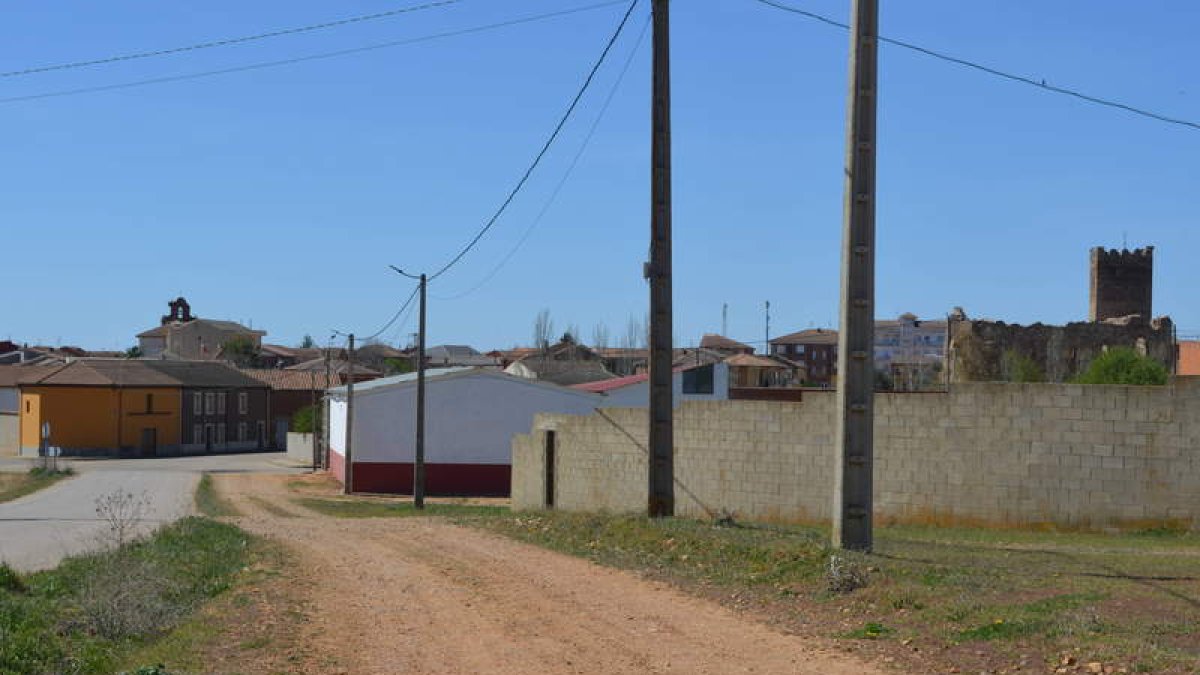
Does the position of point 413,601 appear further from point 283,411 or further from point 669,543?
point 283,411

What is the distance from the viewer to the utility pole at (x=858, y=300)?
14188 millimetres

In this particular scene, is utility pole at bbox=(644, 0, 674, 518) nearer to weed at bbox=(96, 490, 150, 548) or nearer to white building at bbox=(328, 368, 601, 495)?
weed at bbox=(96, 490, 150, 548)

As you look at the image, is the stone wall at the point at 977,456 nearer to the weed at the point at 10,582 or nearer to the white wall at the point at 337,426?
the weed at the point at 10,582

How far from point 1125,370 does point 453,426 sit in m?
27.9

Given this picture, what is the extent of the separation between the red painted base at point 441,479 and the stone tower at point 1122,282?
30.7 meters

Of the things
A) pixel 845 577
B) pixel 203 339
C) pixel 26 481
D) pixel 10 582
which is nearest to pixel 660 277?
pixel 845 577

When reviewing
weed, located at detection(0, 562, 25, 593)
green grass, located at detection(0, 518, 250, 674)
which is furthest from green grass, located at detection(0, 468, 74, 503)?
weed, located at detection(0, 562, 25, 593)

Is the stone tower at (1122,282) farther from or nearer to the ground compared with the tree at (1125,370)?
farther from the ground

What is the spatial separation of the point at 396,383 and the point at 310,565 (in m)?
37.0

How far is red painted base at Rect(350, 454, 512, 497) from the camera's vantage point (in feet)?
172

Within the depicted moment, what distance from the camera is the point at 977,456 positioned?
20.1m

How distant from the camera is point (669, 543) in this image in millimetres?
17453

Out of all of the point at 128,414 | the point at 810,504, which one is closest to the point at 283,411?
the point at 128,414

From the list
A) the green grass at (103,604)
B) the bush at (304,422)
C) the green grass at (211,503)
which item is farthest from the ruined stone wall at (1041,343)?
the bush at (304,422)
